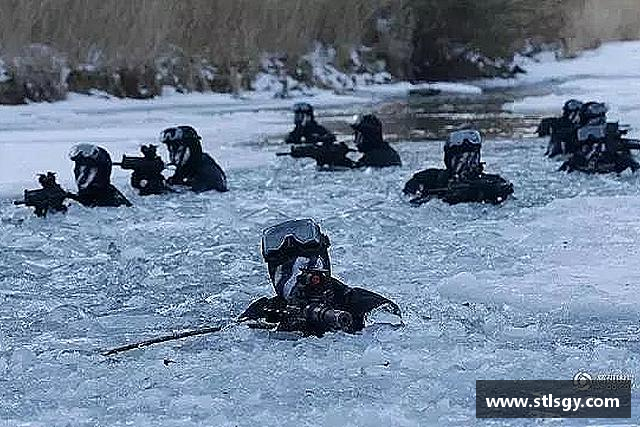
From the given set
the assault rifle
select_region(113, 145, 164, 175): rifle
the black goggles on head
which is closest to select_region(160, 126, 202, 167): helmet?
select_region(113, 145, 164, 175): rifle

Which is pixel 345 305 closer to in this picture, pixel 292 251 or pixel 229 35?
pixel 292 251

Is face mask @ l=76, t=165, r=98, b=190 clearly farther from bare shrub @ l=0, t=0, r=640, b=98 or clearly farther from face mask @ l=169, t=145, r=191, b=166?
bare shrub @ l=0, t=0, r=640, b=98

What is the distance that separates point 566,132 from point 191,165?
446cm

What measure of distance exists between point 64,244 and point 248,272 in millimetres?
1812

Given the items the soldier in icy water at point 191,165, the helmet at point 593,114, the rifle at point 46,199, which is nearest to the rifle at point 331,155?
the soldier in icy water at point 191,165

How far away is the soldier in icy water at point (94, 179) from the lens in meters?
9.59

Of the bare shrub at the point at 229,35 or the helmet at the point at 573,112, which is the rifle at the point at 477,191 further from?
the bare shrub at the point at 229,35

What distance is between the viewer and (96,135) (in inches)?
645

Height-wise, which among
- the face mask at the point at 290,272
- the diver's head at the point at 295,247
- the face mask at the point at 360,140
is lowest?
the face mask at the point at 290,272

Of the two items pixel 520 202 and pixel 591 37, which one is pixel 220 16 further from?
pixel 591 37

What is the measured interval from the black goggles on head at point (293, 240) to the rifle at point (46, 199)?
4.12 meters

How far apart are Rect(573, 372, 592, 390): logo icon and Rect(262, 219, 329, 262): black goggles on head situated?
61.3 inches

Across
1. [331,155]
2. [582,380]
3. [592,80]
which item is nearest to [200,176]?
[331,155]

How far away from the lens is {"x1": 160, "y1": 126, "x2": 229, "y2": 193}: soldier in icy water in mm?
10625
